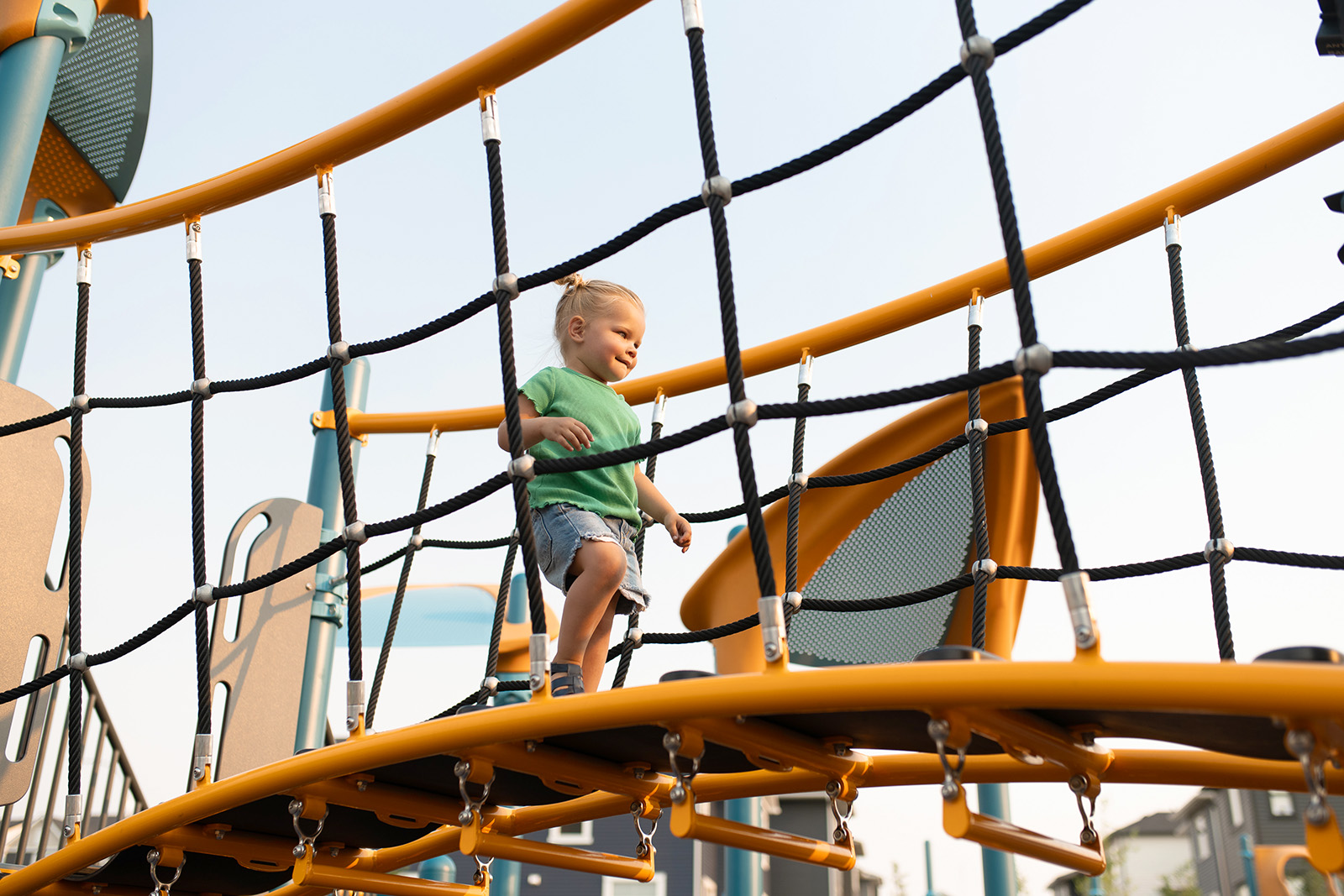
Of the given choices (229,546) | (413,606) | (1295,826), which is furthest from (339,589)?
(1295,826)

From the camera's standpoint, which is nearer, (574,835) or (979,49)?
(979,49)

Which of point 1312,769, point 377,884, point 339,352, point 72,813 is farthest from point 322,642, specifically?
point 1312,769

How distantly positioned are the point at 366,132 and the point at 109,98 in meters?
3.28

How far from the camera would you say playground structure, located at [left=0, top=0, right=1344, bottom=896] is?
104 centimetres

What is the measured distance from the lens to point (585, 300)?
207cm

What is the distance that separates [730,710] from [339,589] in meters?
2.85

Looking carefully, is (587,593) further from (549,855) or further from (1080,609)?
(1080,609)

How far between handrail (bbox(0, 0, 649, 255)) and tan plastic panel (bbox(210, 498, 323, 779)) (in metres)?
1.09

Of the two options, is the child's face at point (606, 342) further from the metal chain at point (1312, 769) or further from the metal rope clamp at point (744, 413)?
the metal chain at point (1312, 769)

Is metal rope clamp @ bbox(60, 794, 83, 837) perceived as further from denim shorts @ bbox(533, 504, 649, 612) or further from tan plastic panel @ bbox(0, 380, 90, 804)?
denim shorts @ bbox(533, 504, 649, 612)

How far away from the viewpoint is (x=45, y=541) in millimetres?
2457

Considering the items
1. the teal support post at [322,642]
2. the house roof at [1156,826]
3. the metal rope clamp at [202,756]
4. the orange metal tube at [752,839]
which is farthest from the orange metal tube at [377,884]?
the house roof at [1156,826]

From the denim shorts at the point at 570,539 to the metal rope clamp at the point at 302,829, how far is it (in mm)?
496

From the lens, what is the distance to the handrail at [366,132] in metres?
1.60
